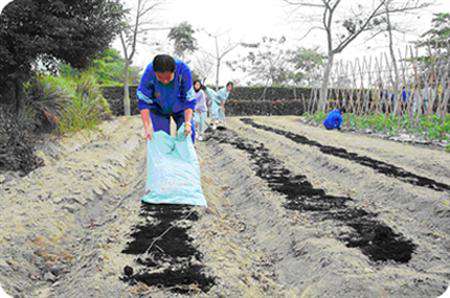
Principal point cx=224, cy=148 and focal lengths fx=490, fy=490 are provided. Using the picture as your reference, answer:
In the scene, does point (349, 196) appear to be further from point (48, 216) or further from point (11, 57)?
point (11, 57)

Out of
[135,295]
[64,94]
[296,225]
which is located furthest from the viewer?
Result: [64,94]

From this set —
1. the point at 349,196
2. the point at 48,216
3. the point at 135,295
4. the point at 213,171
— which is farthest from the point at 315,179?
the point at 135,295

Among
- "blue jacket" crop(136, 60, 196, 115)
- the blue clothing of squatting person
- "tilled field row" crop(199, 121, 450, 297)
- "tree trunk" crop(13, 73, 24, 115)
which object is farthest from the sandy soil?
"tree trunk" crop(13, 73, 24, 115)

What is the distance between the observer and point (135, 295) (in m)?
2.51

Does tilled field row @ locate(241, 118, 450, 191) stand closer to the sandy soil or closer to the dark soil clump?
the sandy soil

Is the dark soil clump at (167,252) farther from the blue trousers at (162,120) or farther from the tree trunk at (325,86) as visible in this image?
the tree trunk at (325,86)

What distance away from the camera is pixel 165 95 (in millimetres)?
4309

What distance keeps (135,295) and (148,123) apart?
2.05m

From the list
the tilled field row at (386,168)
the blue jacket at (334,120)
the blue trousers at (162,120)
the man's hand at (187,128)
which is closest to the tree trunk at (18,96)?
the blue trousers at (162,120)

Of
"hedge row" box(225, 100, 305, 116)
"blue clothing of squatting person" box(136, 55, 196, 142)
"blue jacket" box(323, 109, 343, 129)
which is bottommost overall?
"hedge row" box(225, 100, 305, 116)

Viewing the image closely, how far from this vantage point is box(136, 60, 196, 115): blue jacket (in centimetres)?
423

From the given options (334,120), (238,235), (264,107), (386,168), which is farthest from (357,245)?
(264,107)

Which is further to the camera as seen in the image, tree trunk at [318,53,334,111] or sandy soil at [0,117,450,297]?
tree trunk at [318,53,334,111]

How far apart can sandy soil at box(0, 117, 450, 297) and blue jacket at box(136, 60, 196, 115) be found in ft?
3.04
